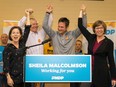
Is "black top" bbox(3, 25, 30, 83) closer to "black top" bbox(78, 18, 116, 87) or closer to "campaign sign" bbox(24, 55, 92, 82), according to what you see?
"campaign sign" bbox(24, 55, 92, 82)

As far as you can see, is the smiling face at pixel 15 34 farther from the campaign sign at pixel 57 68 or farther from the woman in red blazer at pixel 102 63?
the woman in red blazer at pixel 102 63

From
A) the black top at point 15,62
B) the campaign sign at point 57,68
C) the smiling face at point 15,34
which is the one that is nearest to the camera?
the campaign sign at point 57,68

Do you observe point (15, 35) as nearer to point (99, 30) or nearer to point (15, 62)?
point (15, 62)

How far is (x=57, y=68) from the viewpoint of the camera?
9.05ft

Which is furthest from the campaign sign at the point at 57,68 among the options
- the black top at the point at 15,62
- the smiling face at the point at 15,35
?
the smiling face at the point at 15,35

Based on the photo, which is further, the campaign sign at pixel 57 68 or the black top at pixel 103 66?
the black top at pixel 103 66

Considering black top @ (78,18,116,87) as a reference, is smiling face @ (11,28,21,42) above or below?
above

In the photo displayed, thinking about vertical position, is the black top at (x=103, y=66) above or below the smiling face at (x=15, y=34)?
below

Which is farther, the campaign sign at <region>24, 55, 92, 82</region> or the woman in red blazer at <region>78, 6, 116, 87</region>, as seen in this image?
the woman in red blazer at <region>78, 6, 116, 87</region>

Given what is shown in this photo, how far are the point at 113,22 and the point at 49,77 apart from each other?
3.18 metres

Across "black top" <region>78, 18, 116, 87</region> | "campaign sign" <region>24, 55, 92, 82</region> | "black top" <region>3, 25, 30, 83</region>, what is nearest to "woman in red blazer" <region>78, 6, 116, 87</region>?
"black top" <region>78, 18, 116, 87</region>

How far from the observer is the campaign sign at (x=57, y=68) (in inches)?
108

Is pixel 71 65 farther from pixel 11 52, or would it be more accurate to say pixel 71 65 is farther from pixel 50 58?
pixel 11 52

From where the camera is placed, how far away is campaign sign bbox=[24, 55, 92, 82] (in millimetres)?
2742
